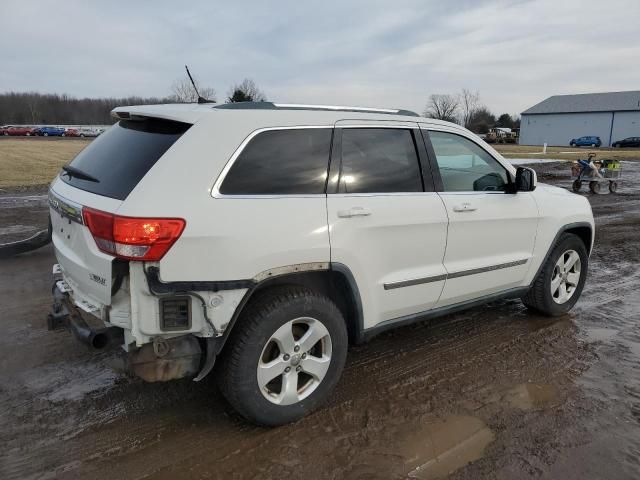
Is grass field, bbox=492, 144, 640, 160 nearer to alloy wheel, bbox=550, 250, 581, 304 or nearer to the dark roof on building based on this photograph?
alloy wheel, bbox=550, 250, 581, 304

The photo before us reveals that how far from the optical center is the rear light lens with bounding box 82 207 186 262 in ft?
8.57

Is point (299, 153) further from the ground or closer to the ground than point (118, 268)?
further from the ground

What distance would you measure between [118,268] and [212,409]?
3.98 feet

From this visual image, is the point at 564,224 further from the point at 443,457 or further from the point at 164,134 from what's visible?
the point at 164,134

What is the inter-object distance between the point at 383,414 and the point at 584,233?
3.12 m

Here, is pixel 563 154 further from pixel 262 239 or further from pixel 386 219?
pixel 262 239

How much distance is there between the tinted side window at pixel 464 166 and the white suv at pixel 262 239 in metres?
0.02

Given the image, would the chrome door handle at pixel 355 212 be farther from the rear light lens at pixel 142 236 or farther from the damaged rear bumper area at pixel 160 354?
the damaged rear bumper area at pixel 160 354

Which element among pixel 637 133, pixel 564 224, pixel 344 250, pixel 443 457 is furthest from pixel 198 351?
pixel 637 133

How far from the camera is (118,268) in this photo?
2.68 m

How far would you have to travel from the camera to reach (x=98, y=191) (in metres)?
2.96

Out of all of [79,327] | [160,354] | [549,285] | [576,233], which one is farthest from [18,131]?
[160,354]

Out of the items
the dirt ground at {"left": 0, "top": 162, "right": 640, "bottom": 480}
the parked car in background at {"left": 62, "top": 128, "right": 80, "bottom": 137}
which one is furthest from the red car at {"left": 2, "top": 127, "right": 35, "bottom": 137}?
the dirt ground at {"left": 0, "top": 162, "right": 640, "bottom": 480}

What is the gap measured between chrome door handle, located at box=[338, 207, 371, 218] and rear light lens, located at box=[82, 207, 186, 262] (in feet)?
3.22
